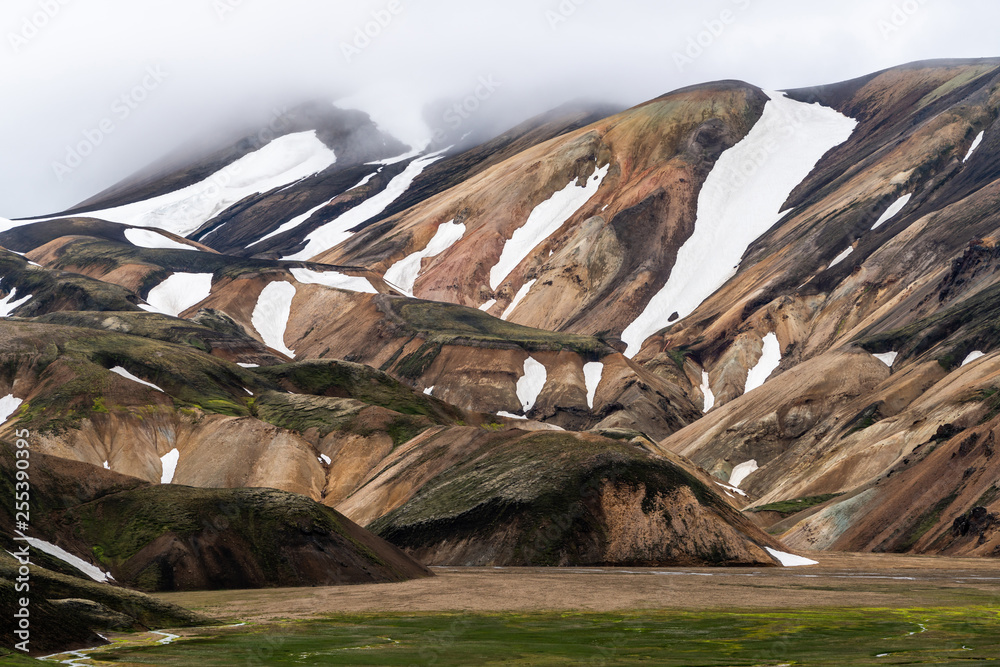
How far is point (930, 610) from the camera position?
37.1 metres

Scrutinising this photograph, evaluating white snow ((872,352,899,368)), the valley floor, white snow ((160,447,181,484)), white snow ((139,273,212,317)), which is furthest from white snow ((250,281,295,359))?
the valley floor

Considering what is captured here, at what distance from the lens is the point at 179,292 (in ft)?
551

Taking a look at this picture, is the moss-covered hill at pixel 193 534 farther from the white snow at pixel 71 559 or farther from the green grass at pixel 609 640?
the green grass at pixel 609 640

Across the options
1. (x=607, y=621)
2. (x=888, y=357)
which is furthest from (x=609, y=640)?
(x=888, y=357)

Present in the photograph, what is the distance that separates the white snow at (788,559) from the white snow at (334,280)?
109 m

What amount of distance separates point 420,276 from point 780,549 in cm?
13302

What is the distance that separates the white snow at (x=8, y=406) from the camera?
87.3 meters

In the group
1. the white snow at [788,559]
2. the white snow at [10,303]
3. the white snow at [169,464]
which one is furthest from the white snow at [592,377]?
the white snow at [10,303]

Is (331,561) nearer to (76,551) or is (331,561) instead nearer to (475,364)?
(76,551)

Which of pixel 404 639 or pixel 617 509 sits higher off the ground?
pixel 404 639

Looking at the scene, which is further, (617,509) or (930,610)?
(617,509)

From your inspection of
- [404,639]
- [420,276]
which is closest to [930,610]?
[404,639]

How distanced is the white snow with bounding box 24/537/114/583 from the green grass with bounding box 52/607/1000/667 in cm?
1625

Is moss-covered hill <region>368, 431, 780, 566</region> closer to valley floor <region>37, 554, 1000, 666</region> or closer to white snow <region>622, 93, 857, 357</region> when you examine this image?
valley floor <region>37, 554, 1000, 666</region>
